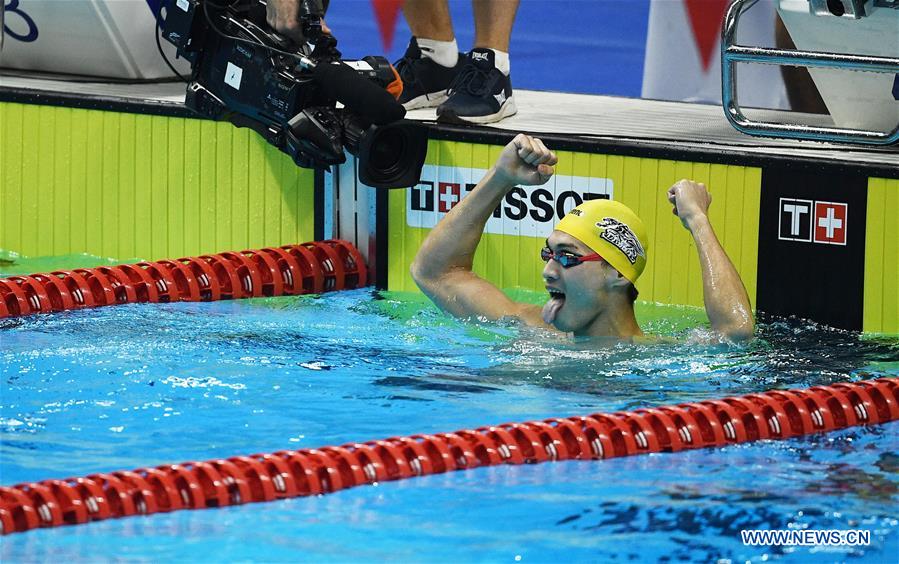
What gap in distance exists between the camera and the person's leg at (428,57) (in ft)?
18.0

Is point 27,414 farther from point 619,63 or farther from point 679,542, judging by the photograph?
point 619,63

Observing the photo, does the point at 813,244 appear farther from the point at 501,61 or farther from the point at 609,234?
the point at 501,61

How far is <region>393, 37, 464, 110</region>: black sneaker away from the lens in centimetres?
555

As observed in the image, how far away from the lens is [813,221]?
458 cm

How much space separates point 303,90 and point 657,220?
111 centimetres

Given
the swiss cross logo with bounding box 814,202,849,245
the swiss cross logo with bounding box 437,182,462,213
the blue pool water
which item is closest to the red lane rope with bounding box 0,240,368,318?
the blue pool water

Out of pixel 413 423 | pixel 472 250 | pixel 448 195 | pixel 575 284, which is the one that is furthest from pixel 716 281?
pixel 448 195

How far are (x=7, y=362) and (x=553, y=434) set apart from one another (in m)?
1.50

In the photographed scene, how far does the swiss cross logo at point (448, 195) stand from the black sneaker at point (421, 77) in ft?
1.59

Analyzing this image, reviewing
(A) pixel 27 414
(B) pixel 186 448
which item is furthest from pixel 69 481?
(A) pixel 27 414

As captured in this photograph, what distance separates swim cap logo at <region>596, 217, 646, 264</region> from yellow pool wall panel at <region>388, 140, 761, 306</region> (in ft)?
2.04

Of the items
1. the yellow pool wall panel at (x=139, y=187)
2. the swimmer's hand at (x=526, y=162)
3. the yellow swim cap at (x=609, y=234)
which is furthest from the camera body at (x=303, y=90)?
the yellow swim cap at (x=609, y=234)

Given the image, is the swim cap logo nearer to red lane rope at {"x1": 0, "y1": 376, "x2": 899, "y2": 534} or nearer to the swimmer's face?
the swimmer's face

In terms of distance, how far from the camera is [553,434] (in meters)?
3.43
